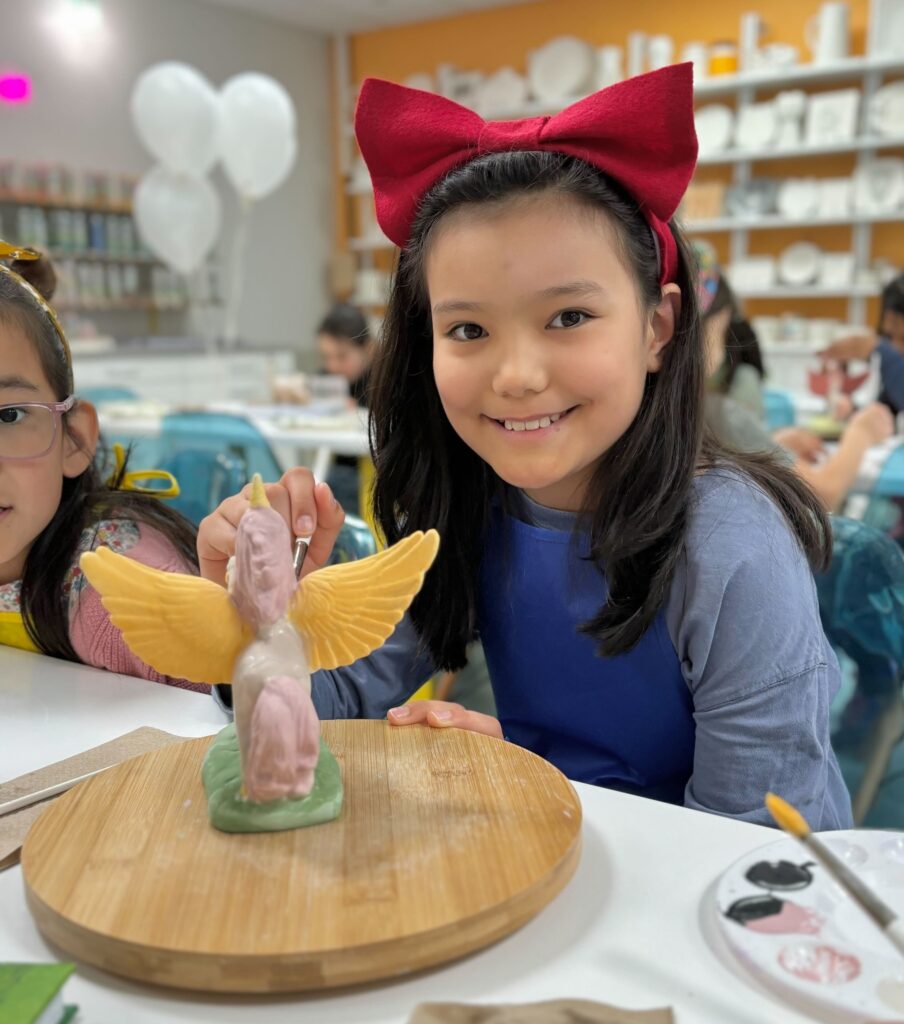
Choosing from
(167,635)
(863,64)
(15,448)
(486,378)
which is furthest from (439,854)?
(863,64)

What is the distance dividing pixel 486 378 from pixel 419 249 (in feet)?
0.56

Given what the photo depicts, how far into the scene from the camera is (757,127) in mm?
5234

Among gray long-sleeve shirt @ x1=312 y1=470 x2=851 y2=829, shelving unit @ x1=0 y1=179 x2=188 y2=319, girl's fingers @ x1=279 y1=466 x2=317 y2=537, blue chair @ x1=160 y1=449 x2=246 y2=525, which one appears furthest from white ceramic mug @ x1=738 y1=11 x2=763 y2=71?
girl's fingers @ x1=279 y1=466 x2=317 y2=537

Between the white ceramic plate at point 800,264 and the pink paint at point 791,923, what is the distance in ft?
17.5

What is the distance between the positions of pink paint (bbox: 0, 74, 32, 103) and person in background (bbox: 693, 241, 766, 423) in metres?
4.34

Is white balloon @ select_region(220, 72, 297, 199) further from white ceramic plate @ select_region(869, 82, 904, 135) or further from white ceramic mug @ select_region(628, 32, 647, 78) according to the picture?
white ceramic plate @ select_region(869, 82, 904, 135)

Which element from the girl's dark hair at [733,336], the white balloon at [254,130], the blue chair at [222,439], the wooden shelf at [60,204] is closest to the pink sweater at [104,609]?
the blue chair at [222,439]

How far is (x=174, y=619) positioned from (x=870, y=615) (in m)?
0.81

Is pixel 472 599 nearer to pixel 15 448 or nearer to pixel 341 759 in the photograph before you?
pixel 341 759

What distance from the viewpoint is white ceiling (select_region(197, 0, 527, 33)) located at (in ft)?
20.0

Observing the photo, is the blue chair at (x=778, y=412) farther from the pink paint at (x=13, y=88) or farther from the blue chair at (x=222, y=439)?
the pink paint at (x=13, y=88)

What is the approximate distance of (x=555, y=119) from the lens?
85 cm

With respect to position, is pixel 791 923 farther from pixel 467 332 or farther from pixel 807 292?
pixel 807 292

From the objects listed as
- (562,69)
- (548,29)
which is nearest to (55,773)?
(562,69)
